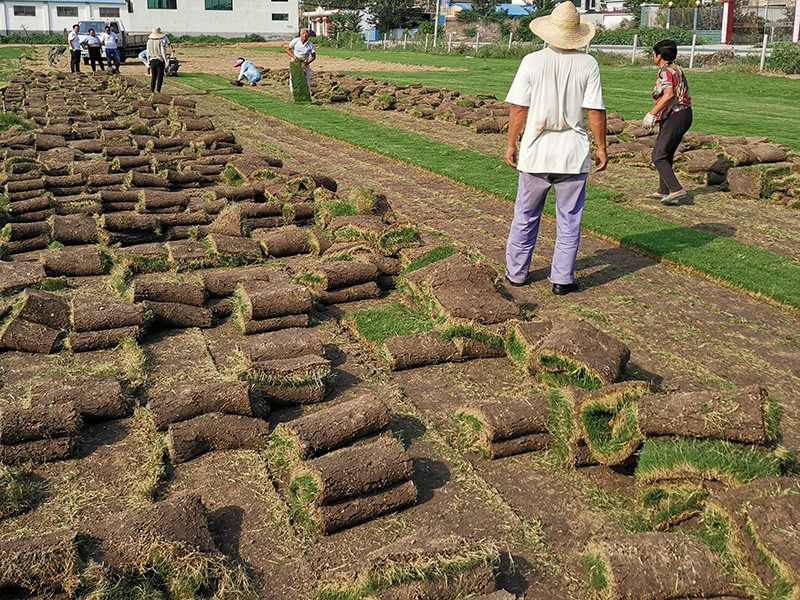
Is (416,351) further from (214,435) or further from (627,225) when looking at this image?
(627,225)

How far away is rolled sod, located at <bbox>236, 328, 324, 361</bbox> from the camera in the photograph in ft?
17.6

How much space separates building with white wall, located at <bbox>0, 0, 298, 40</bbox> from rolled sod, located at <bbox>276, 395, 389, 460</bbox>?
76.0 m

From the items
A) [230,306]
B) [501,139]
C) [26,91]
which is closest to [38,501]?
[230,306]

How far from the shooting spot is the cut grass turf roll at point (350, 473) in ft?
12.6

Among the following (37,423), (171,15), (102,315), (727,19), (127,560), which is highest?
(171,15)

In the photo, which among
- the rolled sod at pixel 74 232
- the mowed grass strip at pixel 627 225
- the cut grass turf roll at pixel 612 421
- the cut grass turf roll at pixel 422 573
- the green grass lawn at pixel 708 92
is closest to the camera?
the cut grass turf roll at pixel 422 573

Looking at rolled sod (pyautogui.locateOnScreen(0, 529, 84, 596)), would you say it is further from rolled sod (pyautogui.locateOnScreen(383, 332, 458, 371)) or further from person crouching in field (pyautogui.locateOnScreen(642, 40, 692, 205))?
person crouching in field (pyautogui.locateOnScreen(642, 40, 692, 205))

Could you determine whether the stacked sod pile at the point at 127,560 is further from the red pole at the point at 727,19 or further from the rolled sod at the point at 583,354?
the red pole at the point at 727,19

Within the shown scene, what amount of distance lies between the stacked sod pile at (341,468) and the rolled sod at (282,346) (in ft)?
3.27

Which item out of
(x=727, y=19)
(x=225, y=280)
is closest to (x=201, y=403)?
(x=225, y=280)

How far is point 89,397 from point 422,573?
2.50 metres

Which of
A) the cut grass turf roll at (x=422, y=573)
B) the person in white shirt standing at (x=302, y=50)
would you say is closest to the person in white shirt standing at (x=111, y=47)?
the person in white shirt standing at (x=302, y=50)

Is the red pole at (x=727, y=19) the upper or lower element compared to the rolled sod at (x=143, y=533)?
upper

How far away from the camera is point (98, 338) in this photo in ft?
19.2
